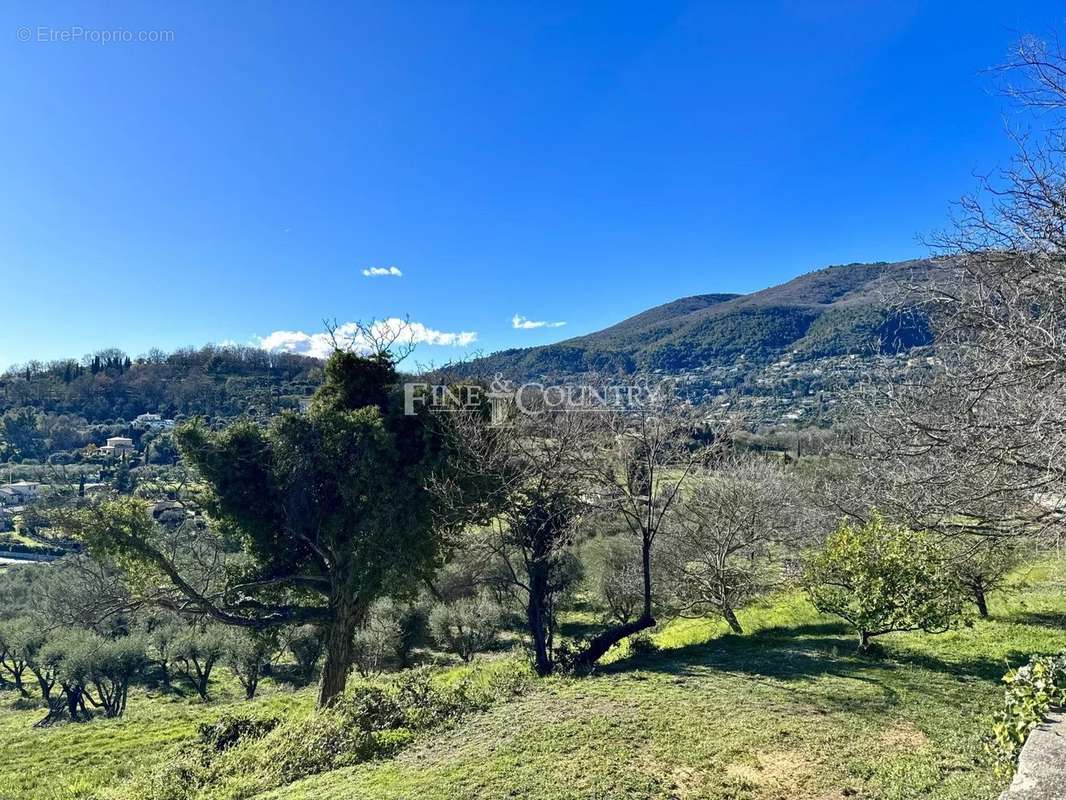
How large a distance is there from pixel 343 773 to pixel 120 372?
10662cm

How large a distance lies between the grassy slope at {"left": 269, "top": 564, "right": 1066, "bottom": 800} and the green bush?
0.46 m

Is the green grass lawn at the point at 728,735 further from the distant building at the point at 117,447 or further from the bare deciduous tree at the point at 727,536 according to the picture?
the distant building at the point at 117,447

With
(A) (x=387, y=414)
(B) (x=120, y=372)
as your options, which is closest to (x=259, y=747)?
(A) (x=387, y=414)

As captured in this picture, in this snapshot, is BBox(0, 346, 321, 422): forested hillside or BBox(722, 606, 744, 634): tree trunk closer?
BBox(722, 606, 744, 634): tree trunk

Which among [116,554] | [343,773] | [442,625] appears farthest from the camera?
[442,625]

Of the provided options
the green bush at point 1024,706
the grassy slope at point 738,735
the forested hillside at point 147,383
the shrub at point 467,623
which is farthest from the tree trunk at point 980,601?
the forested hillside at point 147,383

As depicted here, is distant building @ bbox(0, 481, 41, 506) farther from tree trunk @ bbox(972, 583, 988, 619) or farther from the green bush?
tree trunk @ bbox(972, 583, 988, 619)

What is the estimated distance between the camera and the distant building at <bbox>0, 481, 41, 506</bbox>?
178 feet

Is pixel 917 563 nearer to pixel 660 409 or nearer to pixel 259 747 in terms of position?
pixel 660 409

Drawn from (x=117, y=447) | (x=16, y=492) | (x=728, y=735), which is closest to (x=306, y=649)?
(x=728, y=735)

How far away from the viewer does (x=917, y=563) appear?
8.51m

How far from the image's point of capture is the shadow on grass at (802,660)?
8.10m

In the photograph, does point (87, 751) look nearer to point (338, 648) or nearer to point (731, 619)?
point (338, 648)

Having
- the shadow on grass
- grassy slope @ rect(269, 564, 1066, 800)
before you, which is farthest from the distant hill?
grassy slope @ rect(269, 564, 1066, 800)
